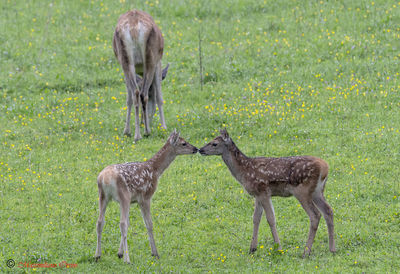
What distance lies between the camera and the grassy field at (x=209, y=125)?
11477 mm

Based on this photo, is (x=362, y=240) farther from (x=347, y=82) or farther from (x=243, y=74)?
(x=243, y=74)

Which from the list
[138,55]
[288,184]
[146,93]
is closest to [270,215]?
[288,184]

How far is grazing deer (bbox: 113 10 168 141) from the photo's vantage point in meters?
16.9

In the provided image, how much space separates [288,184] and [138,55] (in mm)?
7195

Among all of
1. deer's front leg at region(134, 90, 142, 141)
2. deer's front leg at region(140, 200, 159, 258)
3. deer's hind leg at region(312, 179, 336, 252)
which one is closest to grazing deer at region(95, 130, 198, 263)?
→ deer's front leg at region(140, 200, 159, 258)

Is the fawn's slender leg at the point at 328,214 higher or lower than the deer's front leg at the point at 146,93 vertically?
lower

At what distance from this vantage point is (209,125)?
56.5 ft

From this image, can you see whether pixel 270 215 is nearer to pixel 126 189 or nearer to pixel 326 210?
pixel 326 210

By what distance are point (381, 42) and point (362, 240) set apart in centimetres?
1064

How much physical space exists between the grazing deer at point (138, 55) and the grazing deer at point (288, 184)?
5811 millimetres

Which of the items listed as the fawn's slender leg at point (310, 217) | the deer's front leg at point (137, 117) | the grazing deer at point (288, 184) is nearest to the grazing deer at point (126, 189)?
the grazing deer at point (288, 184)

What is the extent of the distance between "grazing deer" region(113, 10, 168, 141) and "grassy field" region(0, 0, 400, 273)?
0.63 m

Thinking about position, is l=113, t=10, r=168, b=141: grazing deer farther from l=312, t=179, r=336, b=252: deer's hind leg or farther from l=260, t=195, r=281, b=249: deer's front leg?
l=312, t=179, r=336, b=252: deer's hind leg

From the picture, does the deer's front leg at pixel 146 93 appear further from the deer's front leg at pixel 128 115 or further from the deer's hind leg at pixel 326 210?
the deer's hind leg at pixel 326 210
